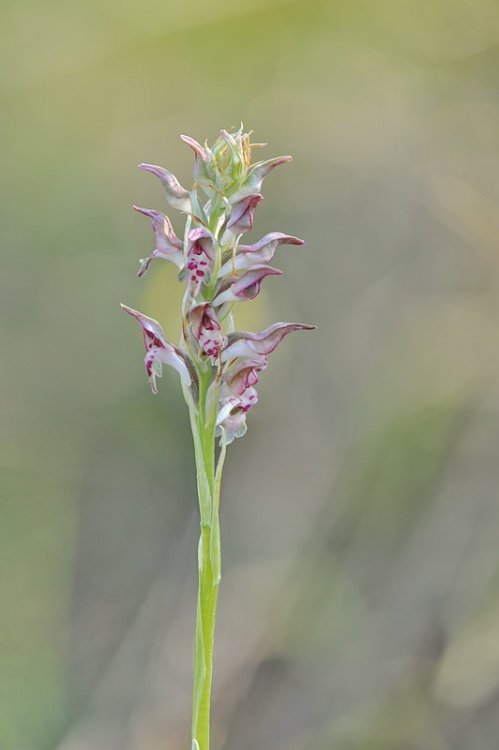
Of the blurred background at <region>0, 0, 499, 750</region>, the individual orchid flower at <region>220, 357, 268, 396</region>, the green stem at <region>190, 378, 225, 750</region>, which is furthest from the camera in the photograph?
the blurred background at <region>0, 0, 499, 750</region>

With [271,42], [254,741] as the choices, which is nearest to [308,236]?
[271,42]

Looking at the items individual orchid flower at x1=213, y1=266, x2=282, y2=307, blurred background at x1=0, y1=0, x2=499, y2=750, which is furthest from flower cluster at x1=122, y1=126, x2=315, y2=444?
blurred background at x1=0, y1=0, x2=499, y2=750

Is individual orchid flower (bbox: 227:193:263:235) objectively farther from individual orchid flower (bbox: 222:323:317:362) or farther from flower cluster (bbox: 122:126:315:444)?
individual orchid flower (bbox: 222:323:317:362)

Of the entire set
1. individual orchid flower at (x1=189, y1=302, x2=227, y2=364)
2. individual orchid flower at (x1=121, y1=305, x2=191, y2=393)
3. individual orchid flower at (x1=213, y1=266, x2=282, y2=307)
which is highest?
individual orchid flower at (x1=213, y1=266, x2=282, y2=307)

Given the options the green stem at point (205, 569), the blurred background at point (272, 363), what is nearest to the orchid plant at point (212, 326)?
the green stem at point (205, 569)

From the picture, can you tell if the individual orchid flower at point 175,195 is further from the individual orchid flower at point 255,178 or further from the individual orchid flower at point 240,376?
the individual orchid flower at point 240,376

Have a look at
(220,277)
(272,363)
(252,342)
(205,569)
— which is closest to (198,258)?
(220,277)
